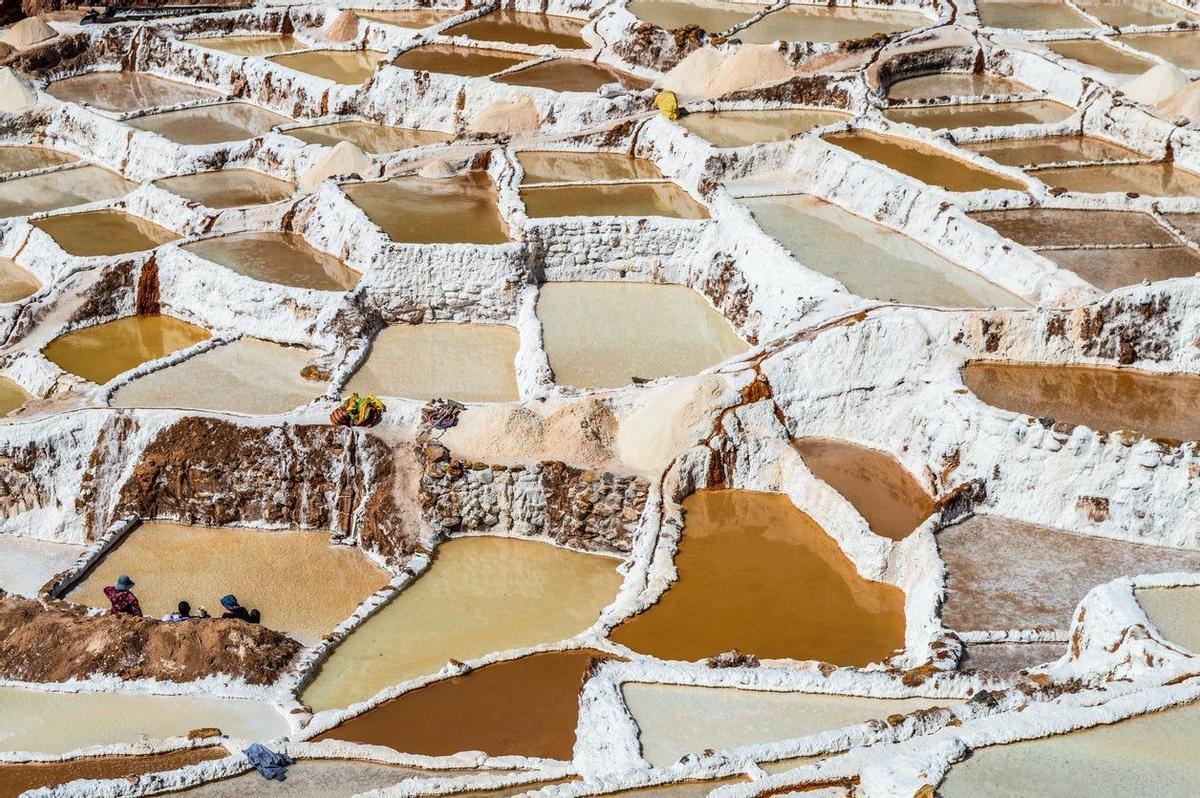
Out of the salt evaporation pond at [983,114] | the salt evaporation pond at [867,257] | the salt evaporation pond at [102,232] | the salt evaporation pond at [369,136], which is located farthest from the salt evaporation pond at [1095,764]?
the salt evaporation pond at [369,136]

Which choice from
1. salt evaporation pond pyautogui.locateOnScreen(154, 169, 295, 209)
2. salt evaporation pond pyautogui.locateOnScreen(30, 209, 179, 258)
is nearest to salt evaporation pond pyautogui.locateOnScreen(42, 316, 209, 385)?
salt evaporation pond pyautogui.locateOnScreen(30, 209, 179, 258)

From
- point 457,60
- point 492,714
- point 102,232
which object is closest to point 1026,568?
point 492,714

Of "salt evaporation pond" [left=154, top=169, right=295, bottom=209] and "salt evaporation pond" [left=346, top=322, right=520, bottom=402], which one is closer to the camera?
"salt evaporation pond" [left=346, top=322, right=520, bottom=402]

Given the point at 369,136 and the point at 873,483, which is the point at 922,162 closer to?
the point at 873,483

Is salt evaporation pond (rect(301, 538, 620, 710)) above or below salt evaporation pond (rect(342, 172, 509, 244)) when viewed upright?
below

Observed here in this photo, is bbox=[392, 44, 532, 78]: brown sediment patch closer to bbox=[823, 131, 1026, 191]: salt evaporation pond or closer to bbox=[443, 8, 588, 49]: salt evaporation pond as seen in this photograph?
bbox=[443, 8, 588, 49]: salt evaporation pond

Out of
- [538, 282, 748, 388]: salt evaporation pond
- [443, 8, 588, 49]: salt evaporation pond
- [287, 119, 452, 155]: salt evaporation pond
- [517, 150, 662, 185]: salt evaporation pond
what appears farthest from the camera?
[443, 8, 588, 49]: salt evaporation pond

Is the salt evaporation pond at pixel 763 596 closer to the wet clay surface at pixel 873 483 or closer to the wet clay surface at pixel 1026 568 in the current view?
the wet clay surface at pixel 873 483
